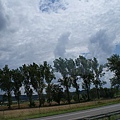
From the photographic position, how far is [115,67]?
8231cm

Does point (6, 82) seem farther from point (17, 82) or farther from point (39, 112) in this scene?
point (39, 112)

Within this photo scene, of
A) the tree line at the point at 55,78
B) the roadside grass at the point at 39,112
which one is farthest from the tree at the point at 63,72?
the roadside grass at the point at 39,112

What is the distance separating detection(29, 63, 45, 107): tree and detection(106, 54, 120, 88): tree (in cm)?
2195

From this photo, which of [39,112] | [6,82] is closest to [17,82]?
[6,82]

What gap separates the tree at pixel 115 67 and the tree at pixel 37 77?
2195 cm

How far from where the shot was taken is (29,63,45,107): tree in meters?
80.2

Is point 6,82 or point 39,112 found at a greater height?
point 6,82

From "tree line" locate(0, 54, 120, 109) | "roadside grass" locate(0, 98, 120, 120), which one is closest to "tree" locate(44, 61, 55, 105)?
"tree line" locate(0, 54, 120, 109)

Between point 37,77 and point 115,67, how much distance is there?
83.3 ft

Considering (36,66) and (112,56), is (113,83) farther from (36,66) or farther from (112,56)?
(36,66)

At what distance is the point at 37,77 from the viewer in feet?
270

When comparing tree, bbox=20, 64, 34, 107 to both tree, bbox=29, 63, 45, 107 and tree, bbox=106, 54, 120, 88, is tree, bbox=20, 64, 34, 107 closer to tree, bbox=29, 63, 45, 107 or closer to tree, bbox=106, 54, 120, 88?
tree, bbox=29, 63, 45, 107

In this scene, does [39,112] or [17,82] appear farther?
[17,82]

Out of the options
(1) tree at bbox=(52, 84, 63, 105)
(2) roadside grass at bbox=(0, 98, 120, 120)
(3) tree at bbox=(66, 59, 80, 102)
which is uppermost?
(3) tree at bbox=(66, 59, 80, 102)
